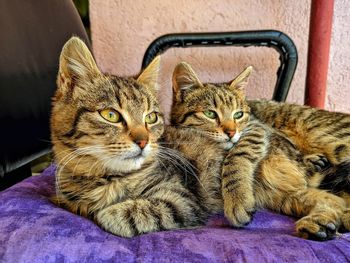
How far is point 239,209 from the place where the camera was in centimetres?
83

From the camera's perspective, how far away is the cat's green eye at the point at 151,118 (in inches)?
35.5

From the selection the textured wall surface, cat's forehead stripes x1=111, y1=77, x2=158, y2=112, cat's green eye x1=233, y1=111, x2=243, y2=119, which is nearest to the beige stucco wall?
the textured wall surface

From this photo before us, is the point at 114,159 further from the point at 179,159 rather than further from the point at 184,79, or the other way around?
the point at 184,79

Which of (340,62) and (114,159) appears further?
(340,62)

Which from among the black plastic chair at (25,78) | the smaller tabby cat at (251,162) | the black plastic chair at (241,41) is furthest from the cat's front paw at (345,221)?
the black plastic chair at (25,78)

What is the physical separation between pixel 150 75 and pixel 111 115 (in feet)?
0.77

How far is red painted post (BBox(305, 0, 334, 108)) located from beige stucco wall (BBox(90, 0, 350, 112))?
Answer: 22cm

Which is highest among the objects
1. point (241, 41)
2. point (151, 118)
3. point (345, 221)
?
point (241, 41)

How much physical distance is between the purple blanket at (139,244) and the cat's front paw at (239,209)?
0.17 feet

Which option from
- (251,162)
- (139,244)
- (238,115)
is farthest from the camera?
(238,115)

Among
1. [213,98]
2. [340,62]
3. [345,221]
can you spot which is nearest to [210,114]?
[213,98]

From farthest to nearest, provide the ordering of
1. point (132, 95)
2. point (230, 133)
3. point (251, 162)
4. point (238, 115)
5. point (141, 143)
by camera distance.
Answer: point (238, 115) < point (230, 133) < point (251, 162) < point (132, 95) < point (141, 143)

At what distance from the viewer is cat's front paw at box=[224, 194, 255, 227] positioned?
0.82 m

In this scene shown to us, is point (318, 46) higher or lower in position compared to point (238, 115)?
higher
